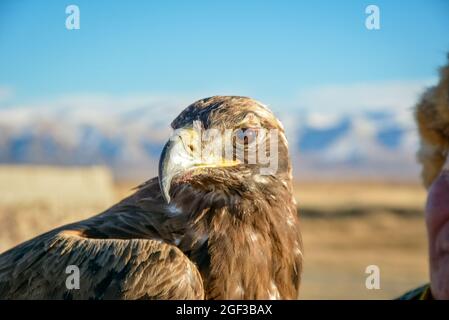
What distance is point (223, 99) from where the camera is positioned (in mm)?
4758

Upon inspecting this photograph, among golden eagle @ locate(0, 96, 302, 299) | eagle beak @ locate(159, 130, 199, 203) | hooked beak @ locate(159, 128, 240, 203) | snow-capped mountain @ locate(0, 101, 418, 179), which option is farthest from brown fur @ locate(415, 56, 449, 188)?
snow-capped mountain @ locate(0, 101, 418, 179)

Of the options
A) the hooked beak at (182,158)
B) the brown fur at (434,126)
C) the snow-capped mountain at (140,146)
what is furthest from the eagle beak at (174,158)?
the snow-capped mountain at (140,146)

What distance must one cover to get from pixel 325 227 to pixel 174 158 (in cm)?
3661

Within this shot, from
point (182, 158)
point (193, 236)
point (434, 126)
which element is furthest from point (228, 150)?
point (434, 126)

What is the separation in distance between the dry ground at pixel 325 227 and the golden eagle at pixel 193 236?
6.33ft

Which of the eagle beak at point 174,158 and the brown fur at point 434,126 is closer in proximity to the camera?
the eagle beak at point 174,158

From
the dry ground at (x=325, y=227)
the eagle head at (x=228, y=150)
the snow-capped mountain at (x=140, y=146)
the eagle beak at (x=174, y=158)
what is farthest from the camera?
the snow-capped mountain at (x=140, y=146)

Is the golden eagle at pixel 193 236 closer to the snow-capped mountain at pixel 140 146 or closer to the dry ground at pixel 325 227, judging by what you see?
the dry ground at pixel 325 227

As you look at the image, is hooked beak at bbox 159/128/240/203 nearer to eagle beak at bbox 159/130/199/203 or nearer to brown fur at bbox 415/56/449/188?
eagle beak at bbox 159/130/199/203

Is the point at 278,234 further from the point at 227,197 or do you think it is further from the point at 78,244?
the point at 78,244

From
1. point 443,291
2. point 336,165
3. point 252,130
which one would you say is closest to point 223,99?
point 252,130

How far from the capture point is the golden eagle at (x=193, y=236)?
14.1 feet

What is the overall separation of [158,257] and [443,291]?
1637 mm

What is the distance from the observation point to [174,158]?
4.30 m
